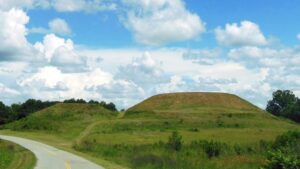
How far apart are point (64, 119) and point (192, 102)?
42.0 meters

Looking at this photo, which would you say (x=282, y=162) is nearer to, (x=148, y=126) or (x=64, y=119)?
(x=148, y=126)

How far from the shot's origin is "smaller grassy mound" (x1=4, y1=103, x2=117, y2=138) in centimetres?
8438

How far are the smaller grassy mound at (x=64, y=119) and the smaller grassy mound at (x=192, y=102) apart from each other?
1893 cm

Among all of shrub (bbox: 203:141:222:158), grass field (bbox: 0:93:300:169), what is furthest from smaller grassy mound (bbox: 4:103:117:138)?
shrub (bbox: 203:141:222:158)

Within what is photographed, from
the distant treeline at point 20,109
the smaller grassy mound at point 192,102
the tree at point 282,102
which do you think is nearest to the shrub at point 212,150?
the smaller grassy mound at point 192,102

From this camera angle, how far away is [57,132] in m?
81.0

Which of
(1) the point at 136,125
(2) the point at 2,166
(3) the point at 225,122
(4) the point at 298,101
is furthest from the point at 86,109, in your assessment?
(4) the point at 298,101

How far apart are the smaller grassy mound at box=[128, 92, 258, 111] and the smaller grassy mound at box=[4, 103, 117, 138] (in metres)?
18.9

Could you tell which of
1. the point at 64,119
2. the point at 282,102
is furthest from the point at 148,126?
the point at 282,102

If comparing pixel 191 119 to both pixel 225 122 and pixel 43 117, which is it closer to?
pixel 225 122

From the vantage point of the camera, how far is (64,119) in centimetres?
9744

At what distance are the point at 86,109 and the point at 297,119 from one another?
77.3 metres

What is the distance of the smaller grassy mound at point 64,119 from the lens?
84.4 m

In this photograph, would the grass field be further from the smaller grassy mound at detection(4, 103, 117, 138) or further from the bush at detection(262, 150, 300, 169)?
the bush at detection(262, 150, 300, 169)
